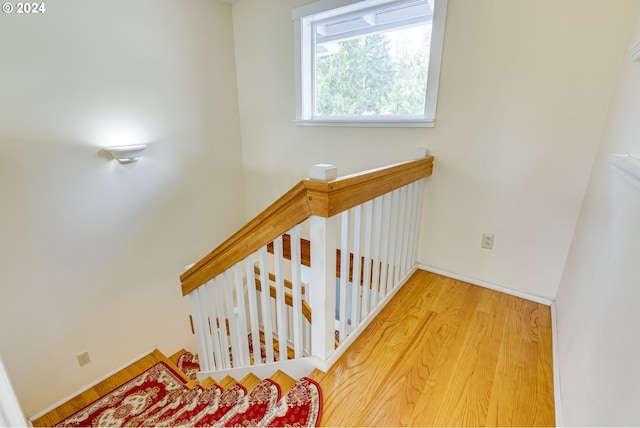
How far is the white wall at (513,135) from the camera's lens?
1560 mm

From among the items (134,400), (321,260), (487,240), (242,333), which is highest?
(321,260)

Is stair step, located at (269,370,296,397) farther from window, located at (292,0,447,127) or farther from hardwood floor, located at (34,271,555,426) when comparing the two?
window, located at (292,0,447,127)

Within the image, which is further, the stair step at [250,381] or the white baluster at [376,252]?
the stair step at [250,381]

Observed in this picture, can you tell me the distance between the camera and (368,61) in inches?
92.6

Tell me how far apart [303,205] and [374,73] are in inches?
66.1

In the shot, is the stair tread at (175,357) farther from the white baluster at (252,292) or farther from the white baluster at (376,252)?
the white baluster at (376,252)

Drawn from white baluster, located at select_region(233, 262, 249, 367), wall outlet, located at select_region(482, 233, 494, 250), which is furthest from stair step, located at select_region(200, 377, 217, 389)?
wall outlet, located at select_region(482, 233, 494, 250)

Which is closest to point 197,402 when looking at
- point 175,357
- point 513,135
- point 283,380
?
point 283,380

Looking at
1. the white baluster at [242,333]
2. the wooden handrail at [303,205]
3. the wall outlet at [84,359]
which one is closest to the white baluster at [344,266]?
the wooden handrail at [303,205]

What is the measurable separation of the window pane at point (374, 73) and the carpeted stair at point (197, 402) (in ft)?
6.46

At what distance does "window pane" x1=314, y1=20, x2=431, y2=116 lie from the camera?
6.97 ft

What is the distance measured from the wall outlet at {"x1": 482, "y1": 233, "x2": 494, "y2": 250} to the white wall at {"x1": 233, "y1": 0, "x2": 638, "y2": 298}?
0.10 feet

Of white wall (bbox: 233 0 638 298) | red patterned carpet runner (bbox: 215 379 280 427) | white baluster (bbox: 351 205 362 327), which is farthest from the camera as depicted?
white wall (bbox: 233 0 638 298)

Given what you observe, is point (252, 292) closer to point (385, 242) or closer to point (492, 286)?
point (385, 242)
